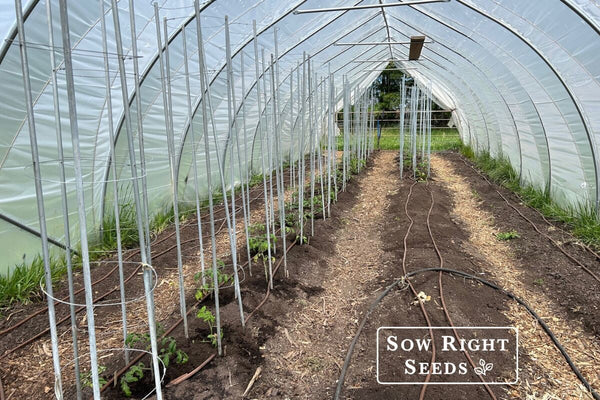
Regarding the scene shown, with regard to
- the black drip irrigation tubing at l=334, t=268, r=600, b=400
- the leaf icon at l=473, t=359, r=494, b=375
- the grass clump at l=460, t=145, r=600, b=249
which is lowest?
the leaf icon at l=473, t=359, r=494, b=375

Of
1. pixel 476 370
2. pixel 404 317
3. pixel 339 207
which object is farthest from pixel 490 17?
pixel 476 370

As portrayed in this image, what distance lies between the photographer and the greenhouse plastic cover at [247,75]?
4277mm

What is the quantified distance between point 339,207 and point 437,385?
16.9 ft

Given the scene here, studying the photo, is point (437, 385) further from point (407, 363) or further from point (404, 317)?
point (404, 317)

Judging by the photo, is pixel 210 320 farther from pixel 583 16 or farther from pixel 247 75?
pixel 247 75

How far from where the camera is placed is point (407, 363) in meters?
3.31

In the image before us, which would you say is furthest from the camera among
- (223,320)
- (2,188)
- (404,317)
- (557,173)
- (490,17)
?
(557,173)

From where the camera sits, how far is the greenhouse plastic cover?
14.0 feet

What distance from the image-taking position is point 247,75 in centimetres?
817

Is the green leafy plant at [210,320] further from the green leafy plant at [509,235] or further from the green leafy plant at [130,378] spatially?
the green leafy plant at [509,235]

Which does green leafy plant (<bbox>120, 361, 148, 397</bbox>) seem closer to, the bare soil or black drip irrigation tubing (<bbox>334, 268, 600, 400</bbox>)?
the bare soil

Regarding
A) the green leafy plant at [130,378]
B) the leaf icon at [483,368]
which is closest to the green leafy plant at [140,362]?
the green leafy plant at [130,378]

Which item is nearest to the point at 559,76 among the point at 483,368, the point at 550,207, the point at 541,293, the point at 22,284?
the point at 550,207

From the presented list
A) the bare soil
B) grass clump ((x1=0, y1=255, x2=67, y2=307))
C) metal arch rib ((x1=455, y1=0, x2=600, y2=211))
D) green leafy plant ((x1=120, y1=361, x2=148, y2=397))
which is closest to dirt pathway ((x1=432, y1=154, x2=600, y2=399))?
the bare soil
